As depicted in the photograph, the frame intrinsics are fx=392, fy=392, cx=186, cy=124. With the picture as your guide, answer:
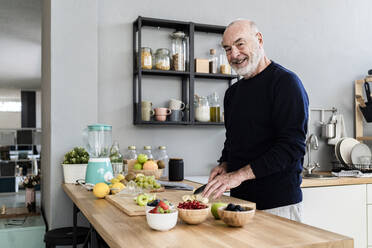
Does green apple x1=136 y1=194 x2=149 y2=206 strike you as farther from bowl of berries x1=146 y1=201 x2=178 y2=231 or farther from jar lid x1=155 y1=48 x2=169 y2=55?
jar lid x1=155 y1=48 x2=169 y2=55

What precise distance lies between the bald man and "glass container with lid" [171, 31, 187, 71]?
3.84 ft

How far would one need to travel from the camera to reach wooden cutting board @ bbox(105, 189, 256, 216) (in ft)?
4.95

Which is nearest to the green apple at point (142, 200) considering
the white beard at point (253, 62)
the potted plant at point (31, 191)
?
the white beard at point (253, 62)

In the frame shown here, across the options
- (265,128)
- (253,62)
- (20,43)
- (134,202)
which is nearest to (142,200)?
(134,202)

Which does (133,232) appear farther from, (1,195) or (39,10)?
(1,195)

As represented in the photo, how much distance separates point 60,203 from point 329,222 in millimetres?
1940

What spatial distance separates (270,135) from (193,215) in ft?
2.20

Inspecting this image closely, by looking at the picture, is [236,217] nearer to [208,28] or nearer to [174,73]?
[174,73]

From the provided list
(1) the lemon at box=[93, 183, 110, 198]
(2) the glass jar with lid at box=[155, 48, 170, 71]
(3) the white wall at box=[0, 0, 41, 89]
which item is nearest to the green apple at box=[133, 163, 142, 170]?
(1) the lemon at box=[93, 183, 110, 198]

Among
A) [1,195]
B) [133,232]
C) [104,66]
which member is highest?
[104,66]

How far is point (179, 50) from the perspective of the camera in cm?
314

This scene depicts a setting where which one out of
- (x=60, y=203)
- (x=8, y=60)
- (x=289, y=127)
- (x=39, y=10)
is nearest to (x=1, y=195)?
(x=8, y=60)

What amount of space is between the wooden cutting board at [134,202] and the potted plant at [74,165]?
0.73 m

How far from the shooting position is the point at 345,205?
2.96 m
